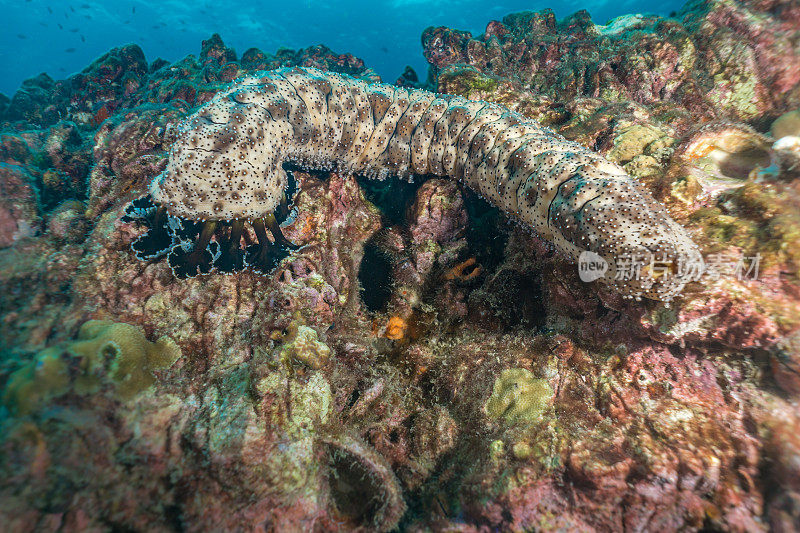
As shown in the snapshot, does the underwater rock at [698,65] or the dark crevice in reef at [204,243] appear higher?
the underwater rock at [698,65]

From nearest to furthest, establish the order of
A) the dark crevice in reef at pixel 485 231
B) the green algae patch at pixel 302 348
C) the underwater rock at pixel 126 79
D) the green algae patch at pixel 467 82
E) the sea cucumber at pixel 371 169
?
the sea cucumber at pixel 371 169, the green algae patch at pixel 302 348, the dark crevice in reef at pixel 485 231, the green algae patch at pixel 467 82, the underwater rock at pixel 126 79

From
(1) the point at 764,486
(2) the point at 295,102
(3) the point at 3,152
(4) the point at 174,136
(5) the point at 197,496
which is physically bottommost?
(5) the point at 197,496

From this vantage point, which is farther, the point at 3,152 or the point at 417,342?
the point at 3,152

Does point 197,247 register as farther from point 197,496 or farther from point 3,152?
point 3,152

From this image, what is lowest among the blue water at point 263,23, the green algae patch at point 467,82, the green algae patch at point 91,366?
the green algae patch at point 91,366

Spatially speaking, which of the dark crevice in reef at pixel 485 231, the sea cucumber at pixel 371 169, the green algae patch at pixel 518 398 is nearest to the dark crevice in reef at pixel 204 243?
the sea cucumber at pixel 371 169

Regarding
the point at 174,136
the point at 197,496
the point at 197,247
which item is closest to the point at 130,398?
the point at 197,496

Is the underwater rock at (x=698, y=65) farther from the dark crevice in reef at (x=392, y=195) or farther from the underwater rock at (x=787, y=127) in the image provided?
the dark crevice in reef at (x=392, y=195)
